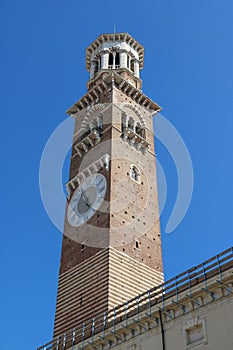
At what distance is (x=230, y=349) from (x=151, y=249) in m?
10.9

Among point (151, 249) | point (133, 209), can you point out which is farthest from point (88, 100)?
point (151, 249)

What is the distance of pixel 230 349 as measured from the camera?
37.5 feet

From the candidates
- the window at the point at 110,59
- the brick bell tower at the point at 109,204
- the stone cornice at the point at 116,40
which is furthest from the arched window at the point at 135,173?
the stone cornice at the point at 116,40

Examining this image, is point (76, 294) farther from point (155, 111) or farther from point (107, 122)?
point (155, 111)

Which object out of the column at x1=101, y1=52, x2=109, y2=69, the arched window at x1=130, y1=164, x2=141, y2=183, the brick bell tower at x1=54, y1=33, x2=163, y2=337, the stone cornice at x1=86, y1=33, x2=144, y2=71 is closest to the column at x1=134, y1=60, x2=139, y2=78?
the brick bell tower at x1=54, y1=33, x2=163, y2=337

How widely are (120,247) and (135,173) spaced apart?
200 inches

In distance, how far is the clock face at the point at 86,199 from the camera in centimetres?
2294

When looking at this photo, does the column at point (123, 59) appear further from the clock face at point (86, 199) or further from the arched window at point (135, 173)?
the clock face at point (86, 199)

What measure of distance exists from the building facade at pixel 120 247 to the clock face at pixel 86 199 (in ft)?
0.21

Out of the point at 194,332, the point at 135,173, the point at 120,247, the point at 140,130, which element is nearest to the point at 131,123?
the point at 140,130

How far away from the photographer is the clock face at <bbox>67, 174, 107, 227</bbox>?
75.3 ft

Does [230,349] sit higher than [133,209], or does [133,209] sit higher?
[133,209]

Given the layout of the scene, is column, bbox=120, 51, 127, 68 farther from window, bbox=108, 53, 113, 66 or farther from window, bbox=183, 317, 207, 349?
window, bbox=183, 317, 207, 349

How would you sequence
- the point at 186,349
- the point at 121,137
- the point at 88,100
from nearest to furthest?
the point at 186,349 < the point at 121,137 < the point at 88,100
